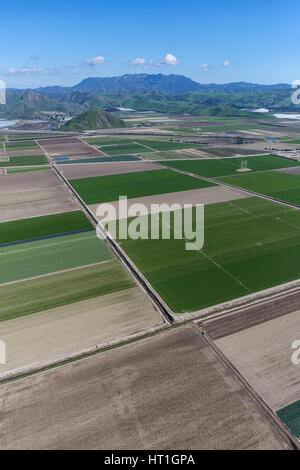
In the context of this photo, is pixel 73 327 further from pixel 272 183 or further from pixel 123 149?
pixel 123 149

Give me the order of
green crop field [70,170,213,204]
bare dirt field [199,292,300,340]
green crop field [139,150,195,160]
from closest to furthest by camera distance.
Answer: bare dirt field [199,292,300,340] → green crop field [70,170,213,204] → green crop field [139,150,195,160]

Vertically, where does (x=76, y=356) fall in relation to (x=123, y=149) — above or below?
below

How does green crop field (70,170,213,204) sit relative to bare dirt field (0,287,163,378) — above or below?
above

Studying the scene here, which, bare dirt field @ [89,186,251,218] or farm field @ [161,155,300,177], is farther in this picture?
farm field @ [161,155,300,177]

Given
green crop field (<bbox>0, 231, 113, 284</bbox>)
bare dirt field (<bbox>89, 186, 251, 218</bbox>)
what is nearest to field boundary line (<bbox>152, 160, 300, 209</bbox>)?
bare dirt field (<bbox>89, 186, 251, 218</bbox>)

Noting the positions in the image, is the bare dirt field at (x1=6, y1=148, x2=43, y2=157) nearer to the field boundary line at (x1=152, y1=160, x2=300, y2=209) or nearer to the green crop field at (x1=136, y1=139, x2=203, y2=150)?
the green crop field at (x1=136, y1=139, x2=203, y2=150)

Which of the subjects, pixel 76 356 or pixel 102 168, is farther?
pixel 102 168

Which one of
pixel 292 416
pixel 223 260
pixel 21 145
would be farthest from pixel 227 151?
pixel 292 416

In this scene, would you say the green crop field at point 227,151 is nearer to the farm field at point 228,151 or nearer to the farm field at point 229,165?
the farm field at point 228,151
